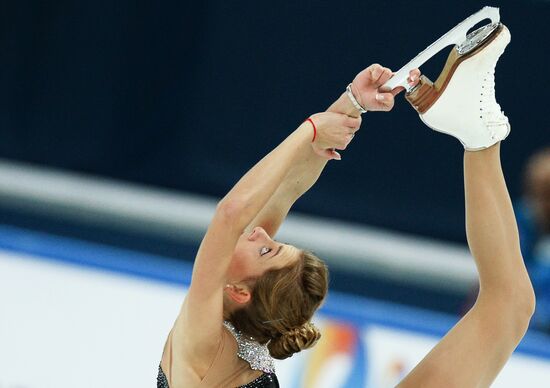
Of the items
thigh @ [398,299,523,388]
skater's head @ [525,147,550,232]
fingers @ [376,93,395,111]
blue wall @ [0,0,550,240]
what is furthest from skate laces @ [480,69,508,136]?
blue wall @ [0,0,550,240]

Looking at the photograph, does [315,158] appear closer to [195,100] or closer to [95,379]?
[95,379]

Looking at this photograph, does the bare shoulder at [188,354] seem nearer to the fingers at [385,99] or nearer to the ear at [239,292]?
the ear at [239,292]

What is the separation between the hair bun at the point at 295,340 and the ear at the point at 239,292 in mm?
146

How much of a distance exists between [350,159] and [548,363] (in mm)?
1948

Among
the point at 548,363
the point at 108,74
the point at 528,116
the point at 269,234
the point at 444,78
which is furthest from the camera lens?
the point at 108,74

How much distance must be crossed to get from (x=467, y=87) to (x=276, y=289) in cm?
72

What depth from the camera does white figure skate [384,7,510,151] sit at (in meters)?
3.16

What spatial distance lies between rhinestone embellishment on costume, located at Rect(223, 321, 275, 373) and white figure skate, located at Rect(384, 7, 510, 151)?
761mm

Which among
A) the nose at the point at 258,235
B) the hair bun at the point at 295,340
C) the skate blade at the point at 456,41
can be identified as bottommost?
the hair bun at the point at 295,340

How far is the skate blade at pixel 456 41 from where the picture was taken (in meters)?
3.14

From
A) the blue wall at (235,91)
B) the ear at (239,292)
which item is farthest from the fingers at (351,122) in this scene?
the blue wall at (235,91)

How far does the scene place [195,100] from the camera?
608cm

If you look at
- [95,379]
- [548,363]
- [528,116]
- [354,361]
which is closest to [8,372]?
[95,379]

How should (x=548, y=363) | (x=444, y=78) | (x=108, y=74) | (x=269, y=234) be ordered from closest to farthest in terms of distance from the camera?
1. (x=444, y=78)
2. (x=269, y=234)
3. (x=548, y=363)
4. (x=108, y=74)
